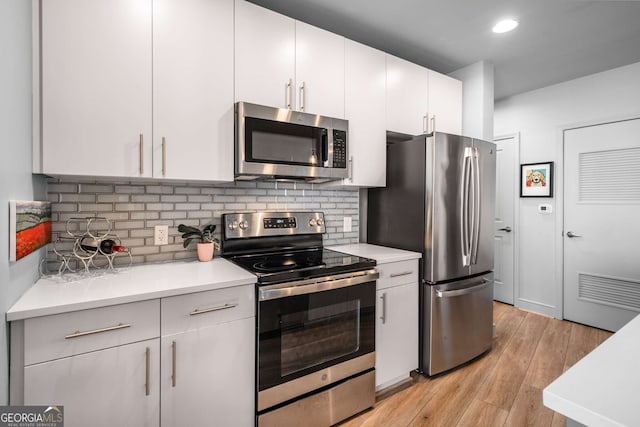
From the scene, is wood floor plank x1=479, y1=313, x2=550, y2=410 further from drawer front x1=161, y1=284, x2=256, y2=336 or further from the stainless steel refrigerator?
drawer front x1=161, y1=284, x2=256, y2=336

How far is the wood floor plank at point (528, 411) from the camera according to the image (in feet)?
6.15

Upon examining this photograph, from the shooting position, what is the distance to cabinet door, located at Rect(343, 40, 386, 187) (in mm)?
2295

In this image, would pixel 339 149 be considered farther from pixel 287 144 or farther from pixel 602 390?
pixel 602 390

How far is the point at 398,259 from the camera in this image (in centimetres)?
218

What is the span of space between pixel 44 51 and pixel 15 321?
3.67 feet

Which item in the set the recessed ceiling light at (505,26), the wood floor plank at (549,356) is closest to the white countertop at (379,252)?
the wood floor plank at (549,356)

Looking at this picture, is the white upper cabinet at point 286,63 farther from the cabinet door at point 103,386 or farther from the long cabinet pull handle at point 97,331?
the cabinet door at point 103,386

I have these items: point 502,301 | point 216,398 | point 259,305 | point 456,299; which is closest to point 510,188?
point 502,301

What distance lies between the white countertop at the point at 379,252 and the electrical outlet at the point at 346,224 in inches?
5.7

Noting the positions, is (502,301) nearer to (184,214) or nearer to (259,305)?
(259,305)

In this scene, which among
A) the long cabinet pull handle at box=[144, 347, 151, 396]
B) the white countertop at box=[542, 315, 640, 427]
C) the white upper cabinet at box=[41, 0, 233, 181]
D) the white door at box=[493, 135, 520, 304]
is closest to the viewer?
the white countertop at box=[542, 315, 640, 427]

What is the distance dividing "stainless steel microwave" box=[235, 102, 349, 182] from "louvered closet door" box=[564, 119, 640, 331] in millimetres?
2837

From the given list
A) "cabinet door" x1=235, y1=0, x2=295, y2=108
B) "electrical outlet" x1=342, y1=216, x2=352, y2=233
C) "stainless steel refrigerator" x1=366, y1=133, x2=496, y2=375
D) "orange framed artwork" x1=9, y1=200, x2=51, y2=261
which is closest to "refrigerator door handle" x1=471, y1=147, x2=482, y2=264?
"stainless steel refrigerator" x1=366, y1=133, x2=496, y2=375

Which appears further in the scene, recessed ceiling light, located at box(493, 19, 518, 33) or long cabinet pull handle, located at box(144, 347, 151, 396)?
recessed ceiling light, located at box(493, 19, 518, 33)
